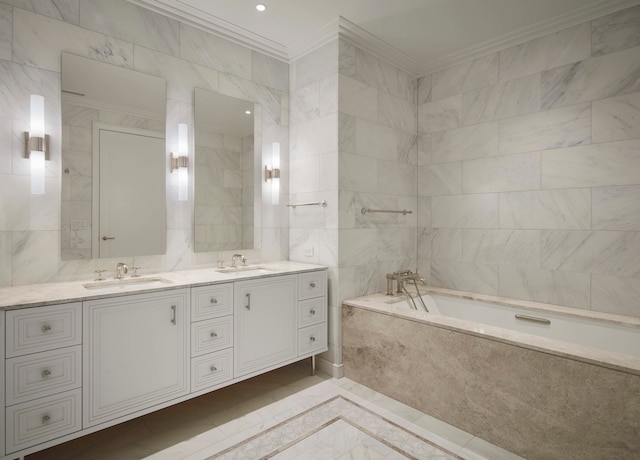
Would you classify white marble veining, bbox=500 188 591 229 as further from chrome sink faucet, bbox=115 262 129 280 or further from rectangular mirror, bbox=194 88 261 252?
chrome sink faucet, bbox=115 262 129 280

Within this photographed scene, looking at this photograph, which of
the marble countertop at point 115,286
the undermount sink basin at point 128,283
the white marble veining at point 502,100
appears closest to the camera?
the marble countertop at point 115,286

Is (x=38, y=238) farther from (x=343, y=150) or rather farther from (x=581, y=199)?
(x=581, y=199)

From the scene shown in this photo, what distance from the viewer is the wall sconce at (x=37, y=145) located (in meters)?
1.96

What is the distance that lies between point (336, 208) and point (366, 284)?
0.71m

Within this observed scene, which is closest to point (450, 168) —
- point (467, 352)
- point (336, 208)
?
point (336, 208)

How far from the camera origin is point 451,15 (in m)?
2.57

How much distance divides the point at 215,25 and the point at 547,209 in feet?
9.36

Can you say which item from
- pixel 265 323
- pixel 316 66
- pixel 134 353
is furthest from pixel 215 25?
pixel 134 353

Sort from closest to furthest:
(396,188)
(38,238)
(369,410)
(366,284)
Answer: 1. (38,238)
2. (369,410)
3. (366,284)
4. (396,188)

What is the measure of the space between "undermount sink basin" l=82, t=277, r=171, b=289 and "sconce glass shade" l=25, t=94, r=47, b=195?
0.60 meters

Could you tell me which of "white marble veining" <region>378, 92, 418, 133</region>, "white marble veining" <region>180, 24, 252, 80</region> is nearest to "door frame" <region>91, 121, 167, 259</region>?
"white marble veining" <region>180, 24, 252, 80</region>

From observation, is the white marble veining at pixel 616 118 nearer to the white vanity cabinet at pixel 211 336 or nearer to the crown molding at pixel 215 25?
the crown molding at pixel 215 25

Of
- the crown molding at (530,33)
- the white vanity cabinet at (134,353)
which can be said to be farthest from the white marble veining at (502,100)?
the white vanity cabinet at (134,353)

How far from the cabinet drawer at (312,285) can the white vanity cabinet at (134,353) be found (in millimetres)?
864
